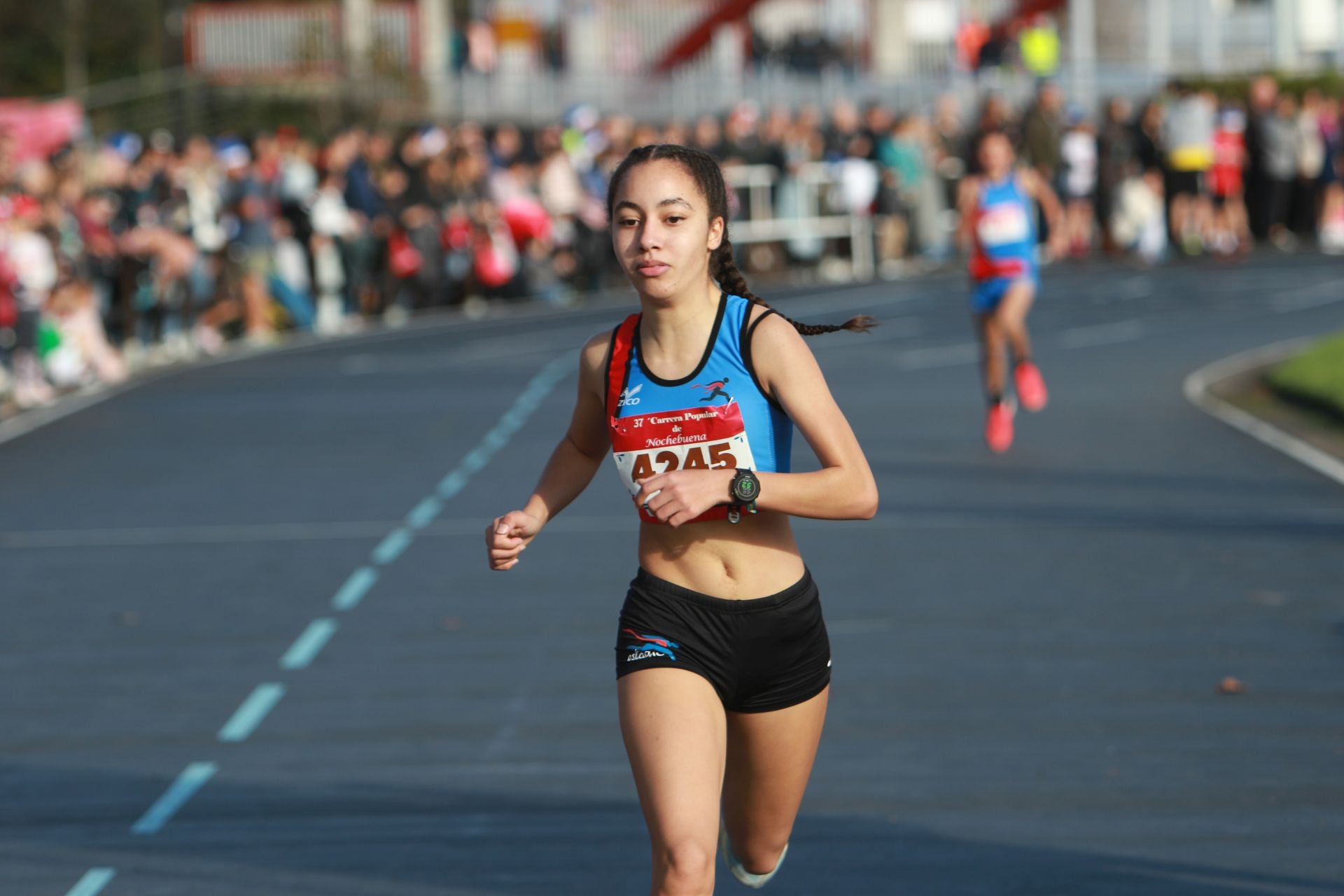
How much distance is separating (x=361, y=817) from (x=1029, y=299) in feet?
27.0

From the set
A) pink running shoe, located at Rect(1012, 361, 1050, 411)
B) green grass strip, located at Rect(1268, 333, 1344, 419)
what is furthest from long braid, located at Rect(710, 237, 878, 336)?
green grass strip, located at Rect(1268, 333, 1344, 419)

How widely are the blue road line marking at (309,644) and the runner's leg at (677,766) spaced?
376 cm

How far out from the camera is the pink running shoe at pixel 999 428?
42.1 ft

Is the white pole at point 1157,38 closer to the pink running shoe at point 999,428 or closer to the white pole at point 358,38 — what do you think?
the white pole at point 358,38

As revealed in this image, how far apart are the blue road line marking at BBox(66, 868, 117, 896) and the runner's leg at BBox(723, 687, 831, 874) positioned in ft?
5.74

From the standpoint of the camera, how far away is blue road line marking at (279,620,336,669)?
7.68m

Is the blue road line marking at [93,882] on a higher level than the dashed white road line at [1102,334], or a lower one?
lower

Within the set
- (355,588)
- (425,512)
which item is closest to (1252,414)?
(425,512)

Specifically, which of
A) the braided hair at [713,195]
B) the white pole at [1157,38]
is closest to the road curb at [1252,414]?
the braided hair at [713,195]

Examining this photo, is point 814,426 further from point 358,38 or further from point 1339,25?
point 1339,25

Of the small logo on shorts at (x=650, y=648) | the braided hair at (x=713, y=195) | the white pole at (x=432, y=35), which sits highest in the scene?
the white pole at (x=432, y=35)

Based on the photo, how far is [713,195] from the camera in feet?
13.5

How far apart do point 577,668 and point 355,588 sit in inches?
77.2

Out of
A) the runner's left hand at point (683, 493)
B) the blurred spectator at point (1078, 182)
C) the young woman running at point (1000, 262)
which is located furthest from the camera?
the blurred spectator at point (1078, 182)
